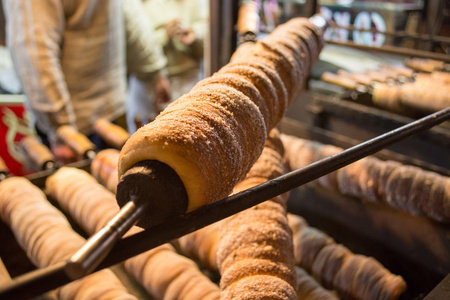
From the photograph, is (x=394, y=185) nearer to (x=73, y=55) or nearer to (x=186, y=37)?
(x=73, y=55)

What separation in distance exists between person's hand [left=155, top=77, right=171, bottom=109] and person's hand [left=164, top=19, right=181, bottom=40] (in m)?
0.68

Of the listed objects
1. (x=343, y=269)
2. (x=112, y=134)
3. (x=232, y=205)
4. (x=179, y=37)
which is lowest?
(x=343, y=269)

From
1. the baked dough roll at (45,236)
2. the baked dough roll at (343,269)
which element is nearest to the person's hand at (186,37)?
the baked dough roll at (45,236)

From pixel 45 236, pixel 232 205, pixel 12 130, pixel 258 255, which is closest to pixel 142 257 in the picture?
pixel 45 236

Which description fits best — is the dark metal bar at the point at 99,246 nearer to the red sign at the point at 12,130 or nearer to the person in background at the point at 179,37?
the person in background at the point at 179,37

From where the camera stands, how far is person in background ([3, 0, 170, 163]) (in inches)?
89.5

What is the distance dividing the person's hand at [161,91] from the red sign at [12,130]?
1196 millimetres

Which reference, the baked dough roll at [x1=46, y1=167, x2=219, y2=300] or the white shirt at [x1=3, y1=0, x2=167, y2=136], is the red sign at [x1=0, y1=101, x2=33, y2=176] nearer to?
the white shirt at [x1=3, y1=0, x2=167, y2=136]

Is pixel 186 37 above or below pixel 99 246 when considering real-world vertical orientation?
below

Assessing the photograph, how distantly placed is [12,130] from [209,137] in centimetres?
352

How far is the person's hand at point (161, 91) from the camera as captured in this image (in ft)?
11.0

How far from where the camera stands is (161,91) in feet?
11.1

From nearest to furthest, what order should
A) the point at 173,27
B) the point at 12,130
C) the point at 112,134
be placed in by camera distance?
the point at 112,134 < the point at 12,130 < the point at 173,27

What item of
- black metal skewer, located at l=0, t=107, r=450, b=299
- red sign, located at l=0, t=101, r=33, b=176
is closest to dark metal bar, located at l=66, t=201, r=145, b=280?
black metal skewer, located at l=0, t=107, r=450, b=299
